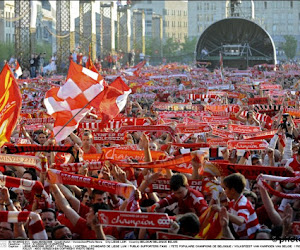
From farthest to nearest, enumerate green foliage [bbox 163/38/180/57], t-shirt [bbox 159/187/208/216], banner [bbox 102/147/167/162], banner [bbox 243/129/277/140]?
green foliage [bbox 163/38/180/57], banner [bbox 243/129/277/140], banner [bbox 102/147/167/162], t-shirt [bbox 159/187/208/216]

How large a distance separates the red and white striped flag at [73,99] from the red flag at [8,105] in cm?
132

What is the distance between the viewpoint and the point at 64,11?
2154 inches

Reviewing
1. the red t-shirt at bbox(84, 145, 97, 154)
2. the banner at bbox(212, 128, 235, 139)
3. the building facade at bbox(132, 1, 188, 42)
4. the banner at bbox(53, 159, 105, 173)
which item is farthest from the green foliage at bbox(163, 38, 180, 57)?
the banner at bbox(53, 159, 105, 173)

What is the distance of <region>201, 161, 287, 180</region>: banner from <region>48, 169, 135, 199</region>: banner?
121cm

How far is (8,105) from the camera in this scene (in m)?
9.91

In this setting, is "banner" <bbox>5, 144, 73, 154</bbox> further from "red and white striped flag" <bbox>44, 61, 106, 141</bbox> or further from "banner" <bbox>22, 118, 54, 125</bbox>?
"banner" <bbox>22, 118, 54, 125</bbox>

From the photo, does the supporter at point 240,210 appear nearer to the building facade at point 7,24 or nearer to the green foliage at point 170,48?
the building facade at point 7,24

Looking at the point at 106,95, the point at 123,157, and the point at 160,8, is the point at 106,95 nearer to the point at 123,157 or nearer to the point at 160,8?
the point at 123,157

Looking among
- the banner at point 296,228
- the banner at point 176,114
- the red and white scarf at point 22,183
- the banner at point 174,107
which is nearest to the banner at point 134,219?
the banner at point 296,228

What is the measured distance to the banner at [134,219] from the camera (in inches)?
239

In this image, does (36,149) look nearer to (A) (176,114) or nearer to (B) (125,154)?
(B) (125,154)

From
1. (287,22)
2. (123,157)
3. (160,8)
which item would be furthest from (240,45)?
(160,8)

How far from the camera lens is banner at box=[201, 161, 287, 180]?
7.71 m

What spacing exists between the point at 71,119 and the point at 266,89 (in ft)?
52.8
